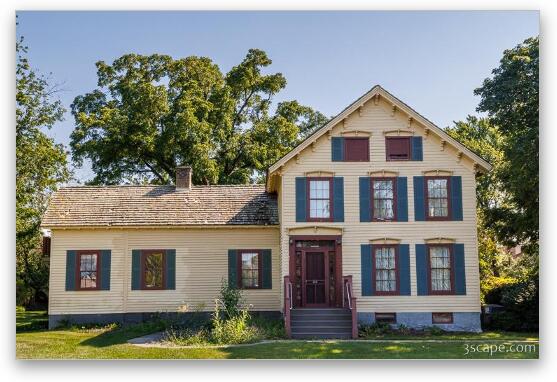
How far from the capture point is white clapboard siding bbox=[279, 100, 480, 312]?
17.2 m

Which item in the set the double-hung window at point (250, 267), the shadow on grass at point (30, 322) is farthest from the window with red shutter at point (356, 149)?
the shadow on grass at point (30, 322)

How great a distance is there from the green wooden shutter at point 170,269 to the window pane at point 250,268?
6.46ft

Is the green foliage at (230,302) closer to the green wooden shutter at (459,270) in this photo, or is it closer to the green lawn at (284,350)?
the green lawn at (284,350)

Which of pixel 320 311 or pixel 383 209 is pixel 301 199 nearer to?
pixel 383 209

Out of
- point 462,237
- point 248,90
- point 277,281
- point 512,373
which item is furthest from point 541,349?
point 248,90

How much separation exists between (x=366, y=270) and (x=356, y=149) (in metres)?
3.19

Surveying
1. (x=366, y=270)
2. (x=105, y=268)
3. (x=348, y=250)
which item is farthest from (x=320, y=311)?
(x=105, y=268)

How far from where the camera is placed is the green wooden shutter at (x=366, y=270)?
55.9 feet

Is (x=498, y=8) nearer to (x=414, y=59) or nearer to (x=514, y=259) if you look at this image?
(x=414, y=59)

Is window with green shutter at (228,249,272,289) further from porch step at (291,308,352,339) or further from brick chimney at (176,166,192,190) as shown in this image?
brick chimney at (176,166,192,190)

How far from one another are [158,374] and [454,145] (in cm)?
970

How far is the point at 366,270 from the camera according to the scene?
17125mm

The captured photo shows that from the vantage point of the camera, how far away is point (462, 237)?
17203 mm

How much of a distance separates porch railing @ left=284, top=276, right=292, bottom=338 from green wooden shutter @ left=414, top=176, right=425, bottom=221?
12.3 feet
